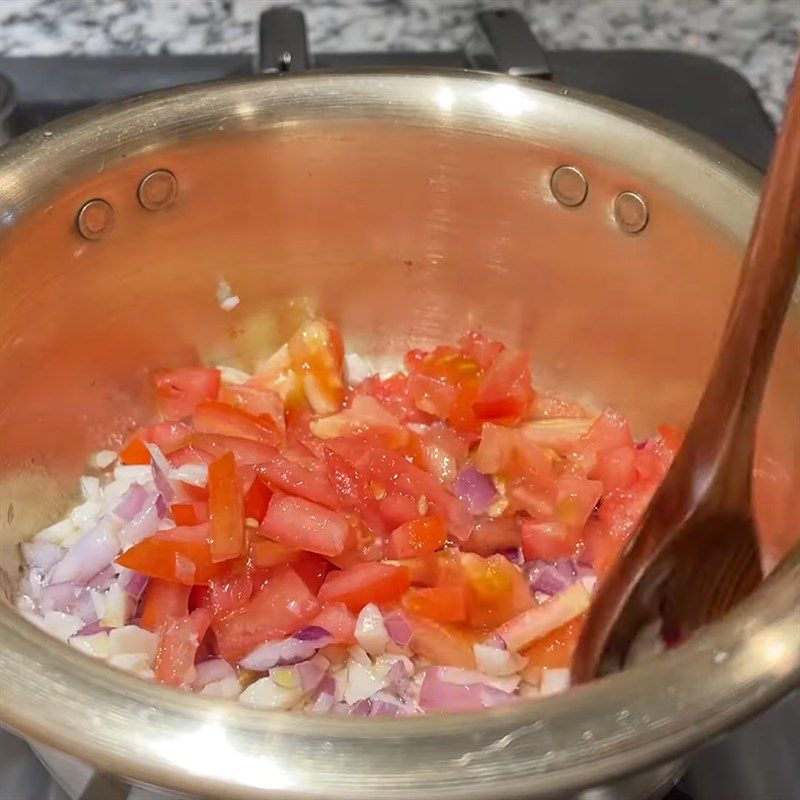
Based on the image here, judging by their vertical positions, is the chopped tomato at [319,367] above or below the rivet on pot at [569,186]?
below

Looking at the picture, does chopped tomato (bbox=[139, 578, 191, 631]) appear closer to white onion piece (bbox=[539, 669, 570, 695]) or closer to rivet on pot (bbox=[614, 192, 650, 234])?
white onion piece (bbox=[539, 669, 570, 695])

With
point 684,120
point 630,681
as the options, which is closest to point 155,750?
point 630,681

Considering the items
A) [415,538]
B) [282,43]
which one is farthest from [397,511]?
[282,43]

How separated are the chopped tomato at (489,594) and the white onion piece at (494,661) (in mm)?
25

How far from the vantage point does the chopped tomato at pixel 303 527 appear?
63 centimetres

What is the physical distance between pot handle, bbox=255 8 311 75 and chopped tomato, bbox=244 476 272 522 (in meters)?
0.31

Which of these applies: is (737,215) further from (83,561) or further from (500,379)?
(83,561)

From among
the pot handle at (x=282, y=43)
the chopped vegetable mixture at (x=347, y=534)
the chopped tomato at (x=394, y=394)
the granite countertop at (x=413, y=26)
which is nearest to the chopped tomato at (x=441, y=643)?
the chopped vegetable mixture at (x=347, y=534)

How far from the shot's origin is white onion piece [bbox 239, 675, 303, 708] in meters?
0.59

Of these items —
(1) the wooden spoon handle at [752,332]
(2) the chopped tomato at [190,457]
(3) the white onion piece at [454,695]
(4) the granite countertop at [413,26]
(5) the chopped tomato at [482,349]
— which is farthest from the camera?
(4) the granite countertop at [413,26]

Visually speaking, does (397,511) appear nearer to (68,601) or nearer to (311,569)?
(311,569)

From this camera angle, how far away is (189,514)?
65 cm

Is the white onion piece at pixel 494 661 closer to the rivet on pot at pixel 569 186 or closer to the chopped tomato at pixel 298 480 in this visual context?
the chopped tomato at pixel 298 480

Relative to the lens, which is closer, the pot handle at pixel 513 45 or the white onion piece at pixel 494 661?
the white onion piece at pixel 494 661
